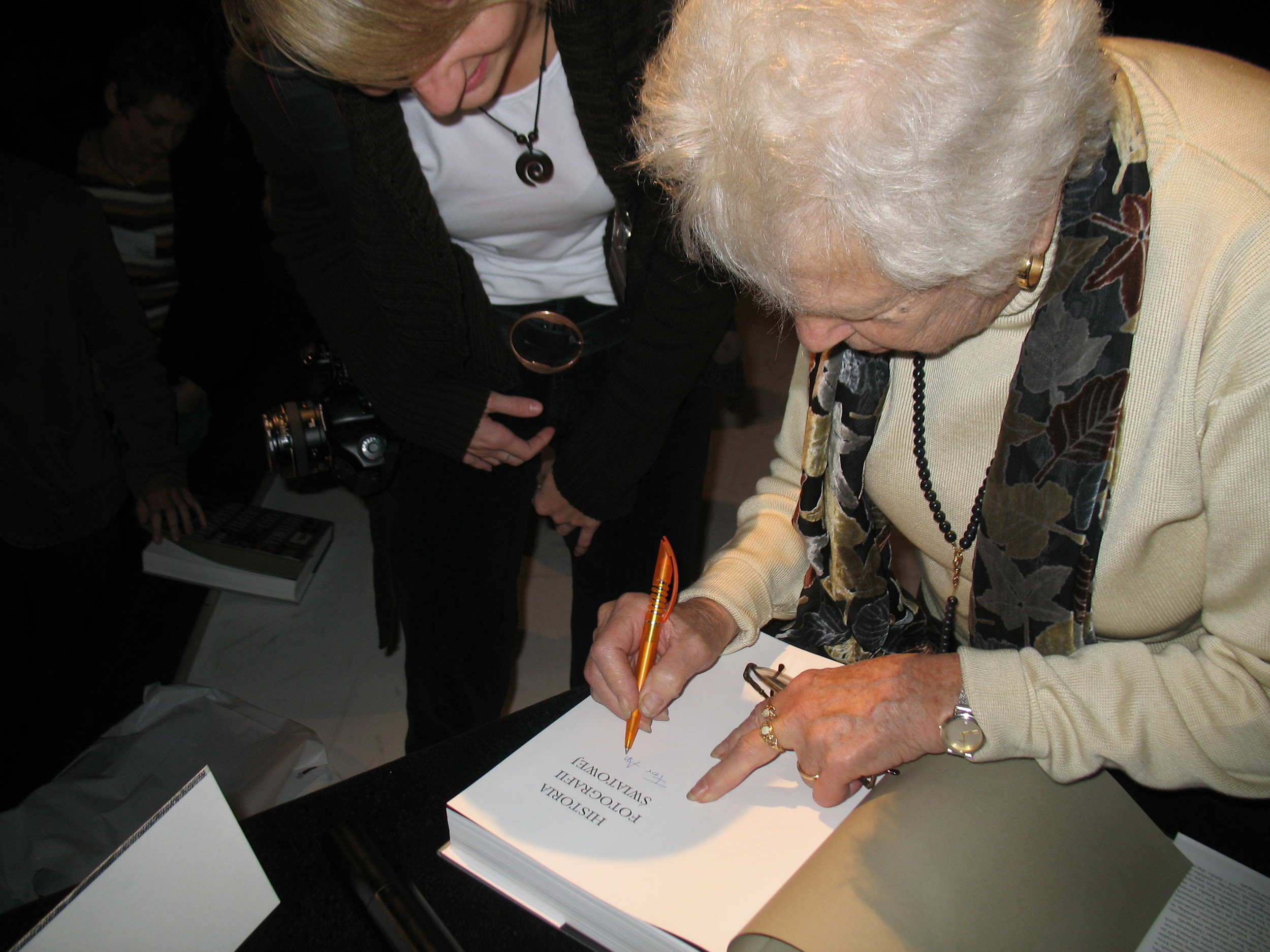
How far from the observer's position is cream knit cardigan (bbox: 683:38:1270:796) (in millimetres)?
675

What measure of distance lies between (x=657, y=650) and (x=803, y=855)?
0.27 metres

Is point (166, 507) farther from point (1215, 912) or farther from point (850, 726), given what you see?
point (1215, 912)

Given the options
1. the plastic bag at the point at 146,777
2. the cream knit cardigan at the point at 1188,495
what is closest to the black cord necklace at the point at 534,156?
the cream knit cardigan at the point at 1188,495

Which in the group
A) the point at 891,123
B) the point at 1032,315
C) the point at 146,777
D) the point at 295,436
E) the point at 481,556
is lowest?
the point at 146,777

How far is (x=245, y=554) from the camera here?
2.40m

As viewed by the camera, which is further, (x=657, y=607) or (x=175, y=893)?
(x=657, y=607)

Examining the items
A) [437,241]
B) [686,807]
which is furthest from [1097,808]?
[437,241]

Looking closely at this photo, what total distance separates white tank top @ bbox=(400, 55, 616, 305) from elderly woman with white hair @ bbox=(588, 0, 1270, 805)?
15.3 inches

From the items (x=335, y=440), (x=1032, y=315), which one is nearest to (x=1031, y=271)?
(x=1032, y=315)

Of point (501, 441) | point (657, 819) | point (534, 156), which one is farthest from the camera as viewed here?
point (501, 441)

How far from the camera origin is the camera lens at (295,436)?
1441mm

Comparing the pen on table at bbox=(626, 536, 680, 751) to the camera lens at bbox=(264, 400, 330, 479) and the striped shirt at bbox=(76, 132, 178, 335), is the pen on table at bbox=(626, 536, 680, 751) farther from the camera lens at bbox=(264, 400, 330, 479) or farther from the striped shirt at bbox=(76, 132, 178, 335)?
the striped shirt at bbox=(76, 132, 178, 335)

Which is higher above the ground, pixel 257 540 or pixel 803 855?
pixel 803 855

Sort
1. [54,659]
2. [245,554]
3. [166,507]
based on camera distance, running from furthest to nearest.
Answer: [245,554] → [166,507] → [54,659]
